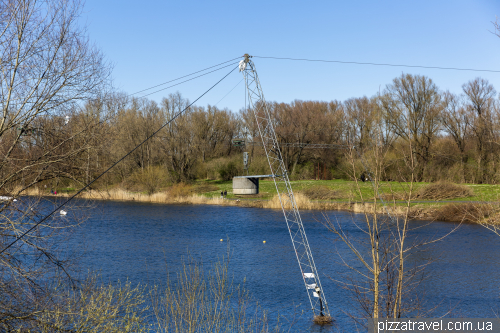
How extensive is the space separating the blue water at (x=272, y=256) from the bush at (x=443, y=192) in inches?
356

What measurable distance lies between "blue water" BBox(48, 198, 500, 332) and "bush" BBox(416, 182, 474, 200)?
9.05m

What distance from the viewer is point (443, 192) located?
137ft

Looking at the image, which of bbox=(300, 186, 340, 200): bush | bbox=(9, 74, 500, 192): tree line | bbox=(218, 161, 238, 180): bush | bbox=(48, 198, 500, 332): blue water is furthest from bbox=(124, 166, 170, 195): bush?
bbox=(300, 186, 340, 200): bush

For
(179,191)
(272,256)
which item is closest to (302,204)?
(179,191)

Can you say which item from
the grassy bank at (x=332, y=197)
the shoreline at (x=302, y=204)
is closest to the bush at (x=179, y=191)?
the grassy bank at (x=332, y=197)

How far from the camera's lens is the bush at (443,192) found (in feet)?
135

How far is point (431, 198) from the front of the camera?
41719 mm

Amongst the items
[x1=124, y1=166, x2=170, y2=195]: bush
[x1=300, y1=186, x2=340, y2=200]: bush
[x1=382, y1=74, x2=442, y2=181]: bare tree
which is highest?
[x1=382, y1=74, x2=442, y2=181]: bare tree

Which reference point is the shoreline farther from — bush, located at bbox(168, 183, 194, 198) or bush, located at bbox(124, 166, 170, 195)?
bush, located at bbox(124, 166, 170, 195)

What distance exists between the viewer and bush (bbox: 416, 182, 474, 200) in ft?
135

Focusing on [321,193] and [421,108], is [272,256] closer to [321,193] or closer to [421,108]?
[321,193]

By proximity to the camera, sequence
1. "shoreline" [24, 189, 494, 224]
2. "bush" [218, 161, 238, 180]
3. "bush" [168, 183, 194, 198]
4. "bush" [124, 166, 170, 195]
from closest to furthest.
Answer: "shoreline" [24, 189, 494, 224] < "bush" [168, 183, 194, 198] < "bush" [124, 166, 170, 195] < "bush" [218, 161, 238, 180]

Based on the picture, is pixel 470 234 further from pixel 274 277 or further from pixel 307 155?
pixel 307 155

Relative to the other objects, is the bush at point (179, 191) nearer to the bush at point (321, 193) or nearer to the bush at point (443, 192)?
the bush at point (321, 193)
